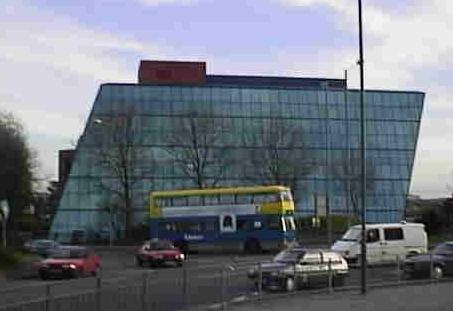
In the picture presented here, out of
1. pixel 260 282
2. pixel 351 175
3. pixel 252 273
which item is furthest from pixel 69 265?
pixel 351 175

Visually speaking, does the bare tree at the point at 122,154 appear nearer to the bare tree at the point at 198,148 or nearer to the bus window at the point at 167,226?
the bare tree at the point at 198,148

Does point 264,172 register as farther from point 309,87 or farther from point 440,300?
point 440,300

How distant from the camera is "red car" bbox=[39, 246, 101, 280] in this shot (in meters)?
42.7

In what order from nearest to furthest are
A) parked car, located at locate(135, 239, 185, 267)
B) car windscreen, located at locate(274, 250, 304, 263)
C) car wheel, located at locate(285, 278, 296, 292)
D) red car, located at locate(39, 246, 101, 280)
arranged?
car wheel, located at locate(285, 278, 296, 292), car windscreen, located at locate(274, 250, 304, 263), red car, located at locate(39, 246, 101, 280), parked car, located at locate(135, 239, 185, 267)

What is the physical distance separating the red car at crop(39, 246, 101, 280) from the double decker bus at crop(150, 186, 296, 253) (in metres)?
18.9

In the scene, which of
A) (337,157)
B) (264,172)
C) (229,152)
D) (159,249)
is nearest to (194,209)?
(159,249)

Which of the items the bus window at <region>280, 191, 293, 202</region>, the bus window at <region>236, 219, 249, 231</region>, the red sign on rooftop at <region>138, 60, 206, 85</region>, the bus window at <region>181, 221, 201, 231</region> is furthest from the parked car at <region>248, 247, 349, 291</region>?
the red sign on rooftop at <region>138, 60, 206, 85</region>

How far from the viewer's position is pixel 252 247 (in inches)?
2469

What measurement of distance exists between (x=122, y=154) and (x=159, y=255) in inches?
1566

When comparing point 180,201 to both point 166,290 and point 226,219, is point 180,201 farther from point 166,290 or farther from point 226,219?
point 166,290

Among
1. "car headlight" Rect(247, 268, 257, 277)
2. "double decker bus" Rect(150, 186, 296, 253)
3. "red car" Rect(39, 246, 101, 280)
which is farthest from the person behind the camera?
"double decker bus" Rect(150, 186, 296, 253)

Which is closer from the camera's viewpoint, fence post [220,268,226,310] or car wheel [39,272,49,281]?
fence post [220,268,226,310]

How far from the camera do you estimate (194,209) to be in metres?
65.1

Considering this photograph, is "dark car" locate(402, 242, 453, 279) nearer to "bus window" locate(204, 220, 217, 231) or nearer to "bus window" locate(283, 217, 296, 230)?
"bus window" locate(283, 217, 296, 230)
